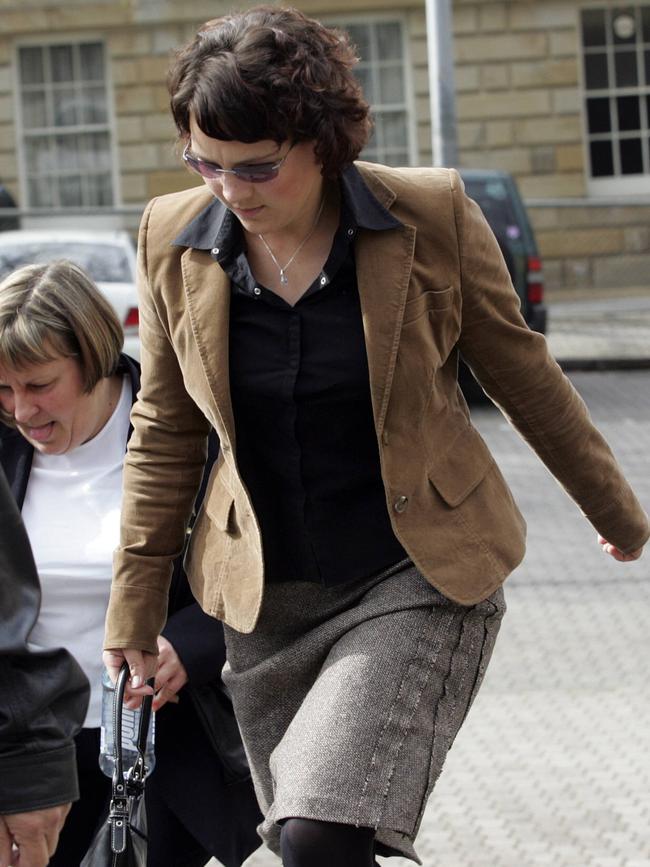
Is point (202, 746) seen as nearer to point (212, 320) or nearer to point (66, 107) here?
point (212, 320)

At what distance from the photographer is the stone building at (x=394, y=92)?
24.5 meters

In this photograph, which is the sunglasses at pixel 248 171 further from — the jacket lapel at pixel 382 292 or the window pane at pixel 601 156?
the window pane at pixel 601 156

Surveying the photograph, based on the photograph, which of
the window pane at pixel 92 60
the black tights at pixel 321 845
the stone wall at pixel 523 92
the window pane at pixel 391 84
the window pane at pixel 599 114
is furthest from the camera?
the window pane at pixel 92 60

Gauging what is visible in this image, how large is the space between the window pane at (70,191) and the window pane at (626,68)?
26.6ft

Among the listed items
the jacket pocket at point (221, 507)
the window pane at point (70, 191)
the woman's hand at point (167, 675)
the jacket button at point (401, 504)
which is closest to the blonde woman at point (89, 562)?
the woman's hand at point (167, 675)

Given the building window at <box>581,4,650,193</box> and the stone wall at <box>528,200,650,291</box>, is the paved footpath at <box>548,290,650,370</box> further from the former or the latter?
the building window at <box>581,4,650,193</box>

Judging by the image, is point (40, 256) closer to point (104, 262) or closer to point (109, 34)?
point (104, 262)

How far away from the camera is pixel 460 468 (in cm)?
296

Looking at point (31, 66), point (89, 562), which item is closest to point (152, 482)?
point (89, 562)

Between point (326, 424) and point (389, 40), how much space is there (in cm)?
2312

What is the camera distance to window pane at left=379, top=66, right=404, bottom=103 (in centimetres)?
2533

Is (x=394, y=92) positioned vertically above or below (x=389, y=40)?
below

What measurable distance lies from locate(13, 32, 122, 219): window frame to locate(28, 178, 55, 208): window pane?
60mm

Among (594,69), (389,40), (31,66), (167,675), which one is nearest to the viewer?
(167,675)
